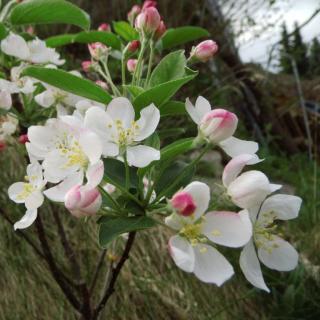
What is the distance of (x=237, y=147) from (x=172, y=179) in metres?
0.09

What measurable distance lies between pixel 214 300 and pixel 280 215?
35.7 inches

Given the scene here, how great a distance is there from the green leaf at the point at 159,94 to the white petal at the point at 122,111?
2cm

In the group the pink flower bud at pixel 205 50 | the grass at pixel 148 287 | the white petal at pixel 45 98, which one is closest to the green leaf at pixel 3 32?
the white petal at pixel 45 98

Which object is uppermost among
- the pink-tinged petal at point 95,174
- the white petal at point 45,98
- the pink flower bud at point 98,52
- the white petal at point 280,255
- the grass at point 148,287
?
the pink-tinged petal at point 95,174

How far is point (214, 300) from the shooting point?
4.75ft

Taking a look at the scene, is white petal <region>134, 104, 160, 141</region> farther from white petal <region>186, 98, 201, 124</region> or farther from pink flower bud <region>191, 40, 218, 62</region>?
pink flower bud <region>191, 40, 218, 62</region>

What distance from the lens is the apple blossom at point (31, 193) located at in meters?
0.60

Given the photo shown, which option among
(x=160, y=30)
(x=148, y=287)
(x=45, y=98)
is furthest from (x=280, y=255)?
(x=148, y=287)

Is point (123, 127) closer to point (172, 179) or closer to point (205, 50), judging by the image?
point (172, 179)

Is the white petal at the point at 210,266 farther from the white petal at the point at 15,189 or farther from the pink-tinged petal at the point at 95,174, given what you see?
the white petal at the point at 15,189

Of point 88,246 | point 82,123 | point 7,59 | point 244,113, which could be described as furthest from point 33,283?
point 244,113

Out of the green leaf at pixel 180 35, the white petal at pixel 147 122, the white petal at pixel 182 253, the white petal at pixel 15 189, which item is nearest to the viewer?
the white petal at pixel 182 253

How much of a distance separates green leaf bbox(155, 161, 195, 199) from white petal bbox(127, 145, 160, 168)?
0.05m

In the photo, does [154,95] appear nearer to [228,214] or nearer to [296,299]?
[228,214]
